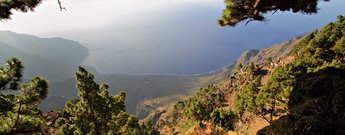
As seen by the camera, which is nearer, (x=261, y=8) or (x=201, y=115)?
(x=261, y=8)

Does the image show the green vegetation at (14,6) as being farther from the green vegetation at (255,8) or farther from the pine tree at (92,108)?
the pine tree at (92,108)

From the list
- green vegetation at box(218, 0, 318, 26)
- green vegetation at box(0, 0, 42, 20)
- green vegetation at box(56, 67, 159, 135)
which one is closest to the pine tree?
green vegetation at box(56, 67, 159, 135)

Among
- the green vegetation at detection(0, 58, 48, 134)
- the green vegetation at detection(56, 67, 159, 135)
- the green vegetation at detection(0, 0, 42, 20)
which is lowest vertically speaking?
the green vegetation at detection(56, 67, 159, 135)

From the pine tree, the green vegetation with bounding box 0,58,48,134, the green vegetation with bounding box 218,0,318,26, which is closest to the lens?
the green vegetation with bounding box 0,58,48,134

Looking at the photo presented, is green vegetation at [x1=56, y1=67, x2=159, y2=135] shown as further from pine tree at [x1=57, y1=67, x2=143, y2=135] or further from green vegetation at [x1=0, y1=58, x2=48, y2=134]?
green vegetation at [x1=0, y1=58, x2=48, y2=134]

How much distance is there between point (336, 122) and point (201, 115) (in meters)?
82.8

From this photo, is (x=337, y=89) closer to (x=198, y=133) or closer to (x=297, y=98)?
(x=297, y=98)

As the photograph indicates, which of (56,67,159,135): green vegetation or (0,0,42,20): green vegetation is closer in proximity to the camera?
(0,0,42,20): green vegetation

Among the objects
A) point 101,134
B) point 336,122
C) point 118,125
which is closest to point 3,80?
point 336,122

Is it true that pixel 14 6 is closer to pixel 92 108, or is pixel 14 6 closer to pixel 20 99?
pixel 20 99

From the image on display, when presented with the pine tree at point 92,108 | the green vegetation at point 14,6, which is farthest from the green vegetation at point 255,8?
the pine tree at point 92,108

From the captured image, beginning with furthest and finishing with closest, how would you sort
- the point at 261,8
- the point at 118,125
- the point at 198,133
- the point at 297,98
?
the point at 118,125 < the point at 198,133 < the point at 297,98 < the point at 261,8

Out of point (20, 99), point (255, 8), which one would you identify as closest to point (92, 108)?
point (255, 8)

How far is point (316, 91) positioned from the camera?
17078mm
